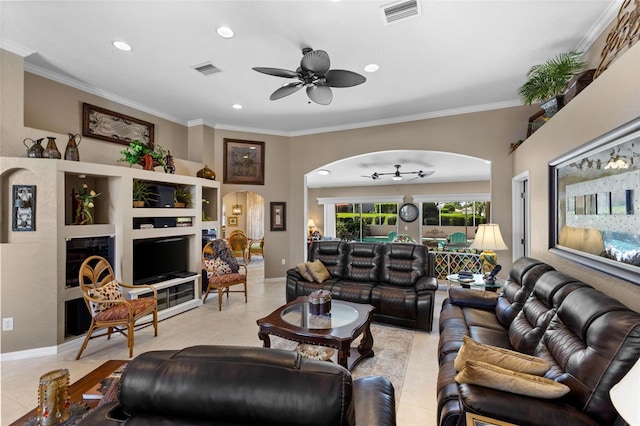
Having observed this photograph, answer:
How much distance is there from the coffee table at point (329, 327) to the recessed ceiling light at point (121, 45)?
3.22 metres

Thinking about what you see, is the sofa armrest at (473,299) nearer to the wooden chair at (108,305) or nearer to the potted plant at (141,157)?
the wooden chair at (108,305)

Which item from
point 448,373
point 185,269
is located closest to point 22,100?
point 185,269

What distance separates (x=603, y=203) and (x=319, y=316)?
2.47 meters

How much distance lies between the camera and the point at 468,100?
Answer: 14.6ft

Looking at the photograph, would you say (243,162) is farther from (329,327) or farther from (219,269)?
(329,327)

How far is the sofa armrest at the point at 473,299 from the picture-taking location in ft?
9.98

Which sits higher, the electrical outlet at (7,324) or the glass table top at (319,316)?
the glass table top at (319,316)

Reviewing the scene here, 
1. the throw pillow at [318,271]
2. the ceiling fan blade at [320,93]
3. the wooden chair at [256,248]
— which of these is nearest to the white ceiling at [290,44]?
the ceiling fan blade at [320,93]

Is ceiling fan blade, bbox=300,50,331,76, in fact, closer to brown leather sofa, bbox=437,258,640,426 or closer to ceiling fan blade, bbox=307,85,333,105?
ceiling fan blade, bbox=307,85,333,105

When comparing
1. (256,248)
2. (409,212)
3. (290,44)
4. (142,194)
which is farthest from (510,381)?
(409,212)

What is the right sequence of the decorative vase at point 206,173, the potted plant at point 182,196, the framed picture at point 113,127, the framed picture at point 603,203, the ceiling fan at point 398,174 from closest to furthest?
the framed picture at point 603,203 → the framed picture at point 113,127 → the potted plant at point 182,196 → the decorative vase at point 206,173 → the ceiling fan at point 398,174

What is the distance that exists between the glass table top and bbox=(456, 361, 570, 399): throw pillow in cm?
144

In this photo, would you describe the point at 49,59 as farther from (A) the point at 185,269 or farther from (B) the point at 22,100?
(A) the point at 185,269

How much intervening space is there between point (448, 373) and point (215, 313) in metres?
3.49
